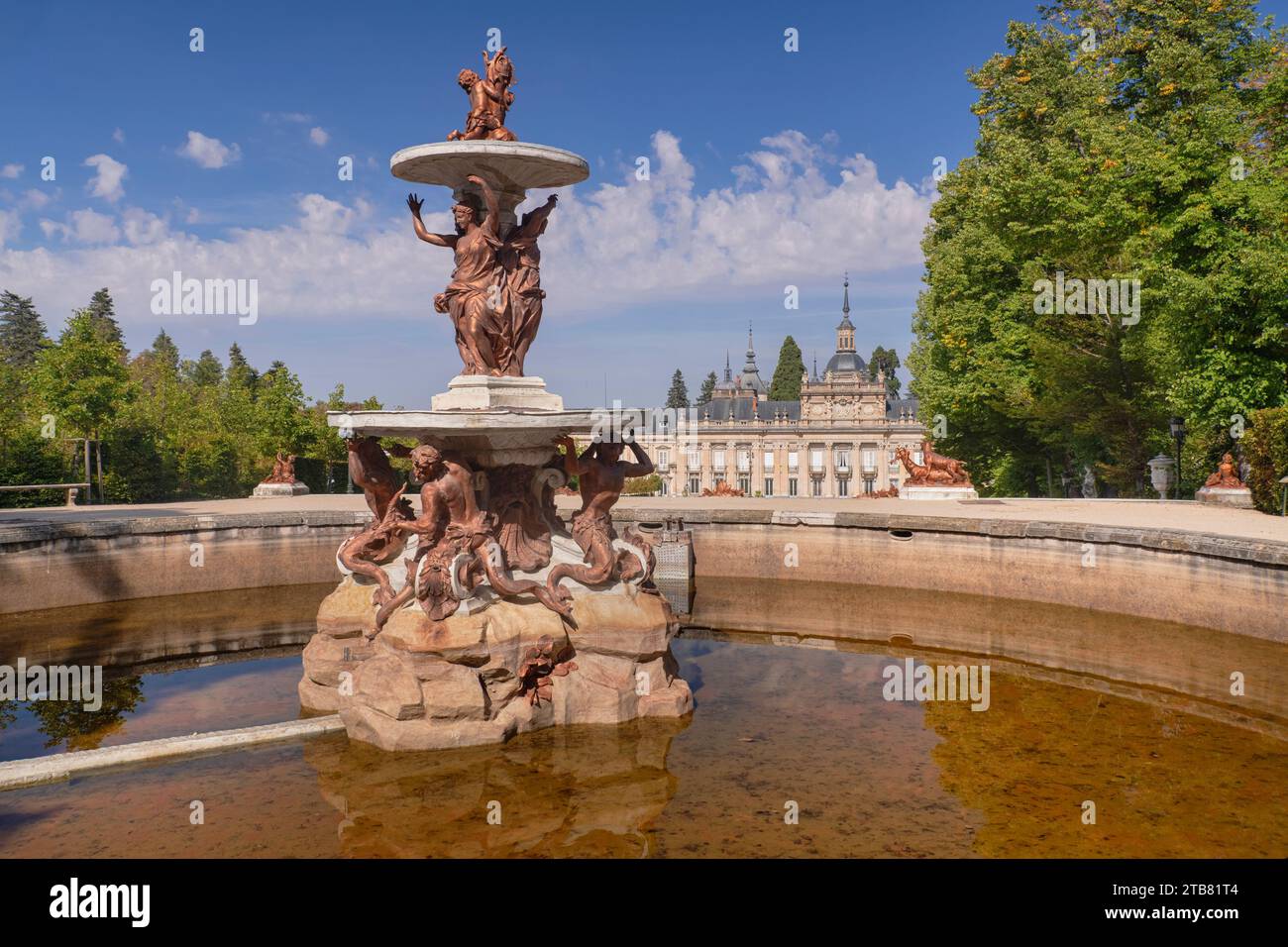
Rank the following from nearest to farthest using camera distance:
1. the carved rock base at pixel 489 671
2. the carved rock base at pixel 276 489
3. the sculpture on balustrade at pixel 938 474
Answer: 1. the carved rock base at pixel 489 671
2. the sculpture on balustrade at pixel 938 474
3. the carved rock base at pixel 276 489

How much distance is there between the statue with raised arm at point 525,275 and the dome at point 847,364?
340ft

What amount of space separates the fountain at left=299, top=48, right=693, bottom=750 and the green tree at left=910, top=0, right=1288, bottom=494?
17.3m

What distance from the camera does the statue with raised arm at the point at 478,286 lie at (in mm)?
11453

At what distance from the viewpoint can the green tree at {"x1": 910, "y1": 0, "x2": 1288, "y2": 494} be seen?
2159cm

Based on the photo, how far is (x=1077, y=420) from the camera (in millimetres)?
29078

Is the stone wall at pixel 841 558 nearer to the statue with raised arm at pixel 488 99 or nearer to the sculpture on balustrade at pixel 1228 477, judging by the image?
the sculpture on balustrade at pixel 1228 477

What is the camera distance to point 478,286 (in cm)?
1152

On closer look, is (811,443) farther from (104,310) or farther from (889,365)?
(104,310)

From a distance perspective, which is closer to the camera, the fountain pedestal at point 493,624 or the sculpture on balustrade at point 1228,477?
the fountain pedestal at point 493,624

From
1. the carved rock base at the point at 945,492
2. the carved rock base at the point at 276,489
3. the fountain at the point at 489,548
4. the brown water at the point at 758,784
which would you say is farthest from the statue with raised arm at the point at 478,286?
the carved rock base at the point at 276,489

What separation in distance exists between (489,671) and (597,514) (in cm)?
262

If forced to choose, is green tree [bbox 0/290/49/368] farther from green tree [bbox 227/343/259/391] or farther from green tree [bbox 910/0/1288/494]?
green tree [bbox 910/0/1288/494]
